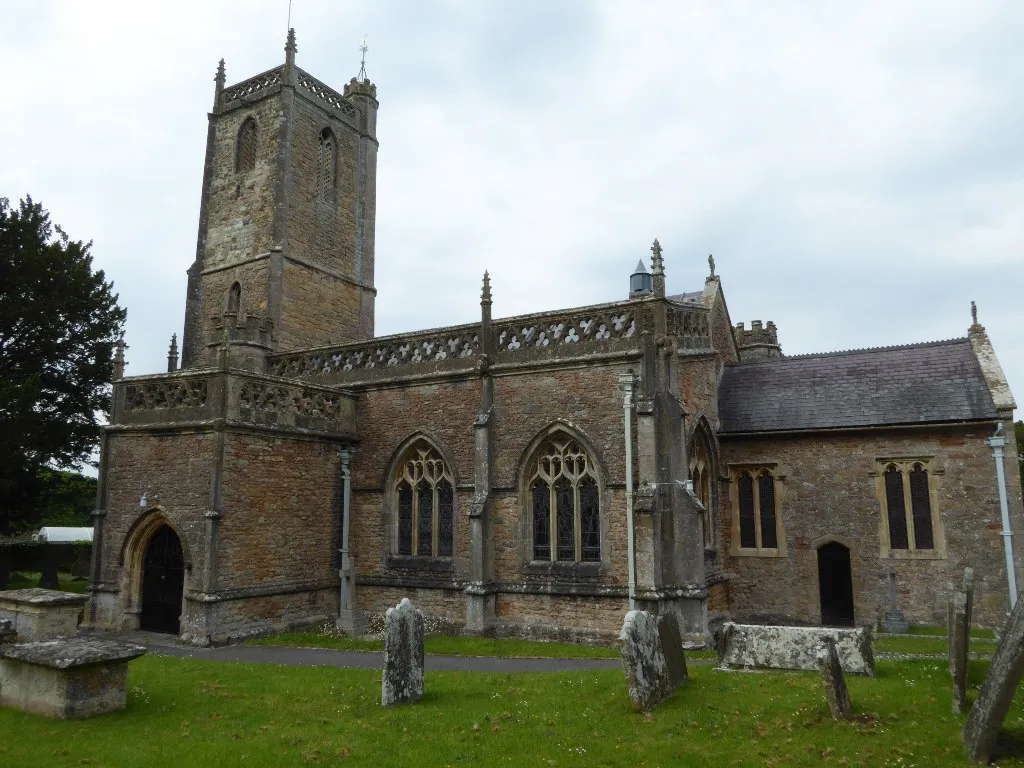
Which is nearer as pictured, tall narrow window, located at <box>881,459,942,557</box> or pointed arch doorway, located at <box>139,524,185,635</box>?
pointed arch doorway, located at <box>139,524,185,635</box>

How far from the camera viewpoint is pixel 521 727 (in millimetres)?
8664

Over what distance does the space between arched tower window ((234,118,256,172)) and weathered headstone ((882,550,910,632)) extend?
2256 cm

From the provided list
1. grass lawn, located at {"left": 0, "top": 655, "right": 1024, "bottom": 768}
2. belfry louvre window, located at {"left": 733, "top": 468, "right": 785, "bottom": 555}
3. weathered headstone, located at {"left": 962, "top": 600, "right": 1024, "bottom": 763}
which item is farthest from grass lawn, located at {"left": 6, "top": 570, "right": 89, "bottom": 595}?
weathered headstone, located at {"left": 962, "top": 600, "right": 1024, "bottom": 763}

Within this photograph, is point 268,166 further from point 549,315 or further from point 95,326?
point 549,315

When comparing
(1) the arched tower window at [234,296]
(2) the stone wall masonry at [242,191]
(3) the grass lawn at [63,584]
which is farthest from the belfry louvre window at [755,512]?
(3) the grass lawn at [63,584]

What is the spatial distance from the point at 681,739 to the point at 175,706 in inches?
259

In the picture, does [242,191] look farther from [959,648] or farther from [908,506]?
[959,648]

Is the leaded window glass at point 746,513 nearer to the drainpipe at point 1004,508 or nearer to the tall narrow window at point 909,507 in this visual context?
the tall narrow window at point 909,507

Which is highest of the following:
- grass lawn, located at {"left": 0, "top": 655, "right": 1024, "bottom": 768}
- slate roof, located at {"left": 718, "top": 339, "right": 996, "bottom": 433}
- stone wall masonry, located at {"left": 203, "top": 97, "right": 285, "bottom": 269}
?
stone wall masonry, located at {"left": 203, "top": 97, "right": 285, "bottom": 269}

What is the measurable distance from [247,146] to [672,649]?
22.7m

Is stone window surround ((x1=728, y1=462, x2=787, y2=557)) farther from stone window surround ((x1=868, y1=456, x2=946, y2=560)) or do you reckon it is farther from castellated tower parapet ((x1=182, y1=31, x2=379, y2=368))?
castellated tower parapet ((x1=182, y1=31, x2=379, y2=368))

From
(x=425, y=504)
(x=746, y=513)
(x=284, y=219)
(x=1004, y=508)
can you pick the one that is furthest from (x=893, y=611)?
(x=284, y=219)

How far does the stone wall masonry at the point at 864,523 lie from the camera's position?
16422 mm

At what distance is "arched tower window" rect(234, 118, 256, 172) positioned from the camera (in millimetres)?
25625
